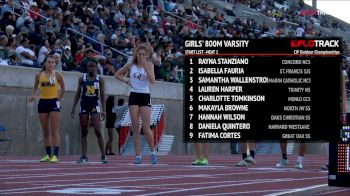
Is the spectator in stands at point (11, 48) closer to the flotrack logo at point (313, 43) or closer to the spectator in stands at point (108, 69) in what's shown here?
the spectator in stands at point (108, 69)

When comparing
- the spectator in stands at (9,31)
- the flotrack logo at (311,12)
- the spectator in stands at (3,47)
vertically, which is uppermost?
the flotrack logo at (311,12)

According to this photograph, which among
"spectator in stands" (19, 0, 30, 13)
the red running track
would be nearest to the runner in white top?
the red running track

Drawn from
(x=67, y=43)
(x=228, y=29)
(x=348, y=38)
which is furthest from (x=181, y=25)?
(x=348, y=38)

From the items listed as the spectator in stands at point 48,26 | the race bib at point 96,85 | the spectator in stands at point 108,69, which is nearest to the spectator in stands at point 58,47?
the spectator in stands at point 48,26

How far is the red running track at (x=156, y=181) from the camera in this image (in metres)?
10.9

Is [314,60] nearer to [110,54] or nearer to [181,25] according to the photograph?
[110,54]

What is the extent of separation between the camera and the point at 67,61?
2520 cm

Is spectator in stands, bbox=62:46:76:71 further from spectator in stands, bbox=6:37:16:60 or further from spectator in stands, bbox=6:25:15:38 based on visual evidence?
spectator in stands, bbox=6:37:16:60

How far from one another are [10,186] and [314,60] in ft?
12.0
